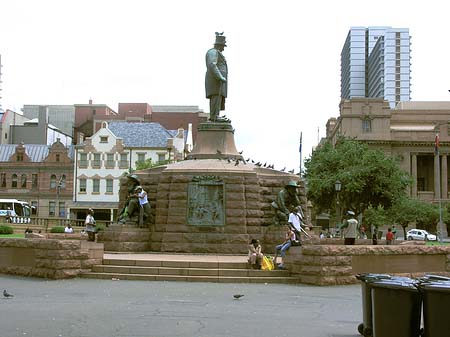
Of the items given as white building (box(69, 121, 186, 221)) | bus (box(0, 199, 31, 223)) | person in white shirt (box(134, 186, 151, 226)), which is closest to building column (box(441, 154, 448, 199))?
white building (box(69, 121, 186, 221))

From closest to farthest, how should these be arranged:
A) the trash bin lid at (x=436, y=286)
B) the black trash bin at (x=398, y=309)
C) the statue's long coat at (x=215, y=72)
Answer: the trash bin lid at (x=436, y=286) < the black trash bin at (x=398, y=309) < the statue's long coat at (x=215, y=72)

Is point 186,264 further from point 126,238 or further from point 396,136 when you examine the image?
point 396,136

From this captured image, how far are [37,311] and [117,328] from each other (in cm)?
237

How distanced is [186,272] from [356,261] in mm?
4476

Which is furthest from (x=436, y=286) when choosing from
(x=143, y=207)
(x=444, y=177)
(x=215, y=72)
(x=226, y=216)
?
(x=444, y=177)

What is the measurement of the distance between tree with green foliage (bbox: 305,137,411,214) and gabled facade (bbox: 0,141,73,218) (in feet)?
121

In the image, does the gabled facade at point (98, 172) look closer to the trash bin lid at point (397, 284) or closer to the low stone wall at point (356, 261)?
the low stone wall at point (356, 261)

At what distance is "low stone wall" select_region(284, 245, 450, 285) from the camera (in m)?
17.3

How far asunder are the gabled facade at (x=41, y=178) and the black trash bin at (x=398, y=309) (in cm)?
7727

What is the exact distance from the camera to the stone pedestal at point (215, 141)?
25781mm

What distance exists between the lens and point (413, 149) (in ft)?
329

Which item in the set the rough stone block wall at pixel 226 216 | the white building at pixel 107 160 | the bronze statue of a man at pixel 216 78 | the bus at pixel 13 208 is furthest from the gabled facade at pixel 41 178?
the rough stone block wall at pixel 226 216

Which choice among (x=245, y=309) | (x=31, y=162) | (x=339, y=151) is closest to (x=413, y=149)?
(x=339, y=151)

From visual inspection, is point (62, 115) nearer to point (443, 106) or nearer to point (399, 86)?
point (443, 106)
